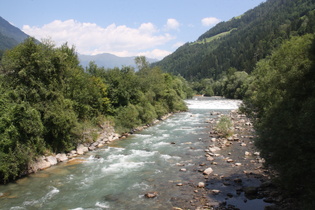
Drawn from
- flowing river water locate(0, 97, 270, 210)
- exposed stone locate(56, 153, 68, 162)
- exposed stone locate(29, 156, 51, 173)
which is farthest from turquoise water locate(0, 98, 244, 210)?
exposed stone locate(56, 153, 68, 162)

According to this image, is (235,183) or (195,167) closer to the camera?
(235,183)

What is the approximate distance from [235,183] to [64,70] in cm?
1889

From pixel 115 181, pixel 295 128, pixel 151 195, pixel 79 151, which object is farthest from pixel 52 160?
pixel 295 128

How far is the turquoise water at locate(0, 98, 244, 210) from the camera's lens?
13281mm

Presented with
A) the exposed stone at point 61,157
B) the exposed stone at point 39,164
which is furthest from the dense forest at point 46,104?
the exposed stone at point 61,157

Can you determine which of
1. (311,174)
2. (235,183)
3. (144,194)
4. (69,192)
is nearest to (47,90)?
(69,192)

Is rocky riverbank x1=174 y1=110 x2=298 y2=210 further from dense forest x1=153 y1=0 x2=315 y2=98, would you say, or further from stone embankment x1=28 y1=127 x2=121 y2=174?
dense forest x1=153 y1=0 x2=315 y2=98

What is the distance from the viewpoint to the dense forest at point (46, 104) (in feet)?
54.5

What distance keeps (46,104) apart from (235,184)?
54.3ft

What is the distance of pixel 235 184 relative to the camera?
15148mm

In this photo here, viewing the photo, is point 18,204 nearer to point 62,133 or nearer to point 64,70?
point 62,133

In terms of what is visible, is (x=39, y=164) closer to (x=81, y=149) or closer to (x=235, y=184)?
(x=81, y=149)

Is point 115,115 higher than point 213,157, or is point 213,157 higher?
point 115,115

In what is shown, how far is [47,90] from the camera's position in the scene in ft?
70.7
